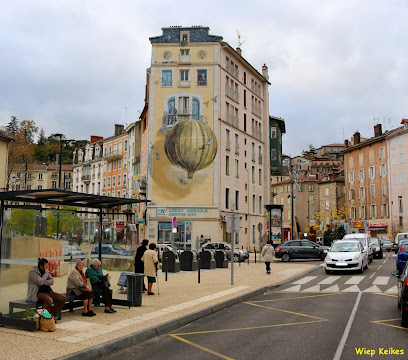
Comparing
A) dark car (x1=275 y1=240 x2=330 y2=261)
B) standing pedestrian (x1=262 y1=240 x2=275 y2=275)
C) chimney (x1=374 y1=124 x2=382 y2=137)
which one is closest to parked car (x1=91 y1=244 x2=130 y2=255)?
standing pedestrian (x1=262 y1=240 x2=275 y2=275)

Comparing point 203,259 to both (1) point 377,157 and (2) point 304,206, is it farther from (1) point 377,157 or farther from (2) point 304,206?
(2) point 304,206

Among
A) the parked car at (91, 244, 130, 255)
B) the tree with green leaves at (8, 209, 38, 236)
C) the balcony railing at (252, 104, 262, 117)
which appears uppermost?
the balcony railing at (252, 104, 262, 117)

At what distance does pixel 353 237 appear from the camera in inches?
1163

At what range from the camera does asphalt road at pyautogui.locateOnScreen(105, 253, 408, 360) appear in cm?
741

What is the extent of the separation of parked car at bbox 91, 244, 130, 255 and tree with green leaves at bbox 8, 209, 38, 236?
3200mm

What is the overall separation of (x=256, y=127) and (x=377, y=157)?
23.9 meters

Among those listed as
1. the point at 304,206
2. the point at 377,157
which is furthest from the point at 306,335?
the point at 304,206

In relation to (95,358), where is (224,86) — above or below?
above

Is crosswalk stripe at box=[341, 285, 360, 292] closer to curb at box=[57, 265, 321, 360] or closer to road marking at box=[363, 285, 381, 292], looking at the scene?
road marking at box=[363, 285, 381, 292]

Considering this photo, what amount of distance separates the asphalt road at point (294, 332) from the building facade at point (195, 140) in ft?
102

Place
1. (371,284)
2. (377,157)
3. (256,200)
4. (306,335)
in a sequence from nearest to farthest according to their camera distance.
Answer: (306,335), (371,284), (256,200), (377,157)

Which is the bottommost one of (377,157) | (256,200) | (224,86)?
(256,200)

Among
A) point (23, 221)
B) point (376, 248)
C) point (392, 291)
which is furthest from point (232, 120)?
point (23, 221)

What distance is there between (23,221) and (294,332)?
21.0 feet
